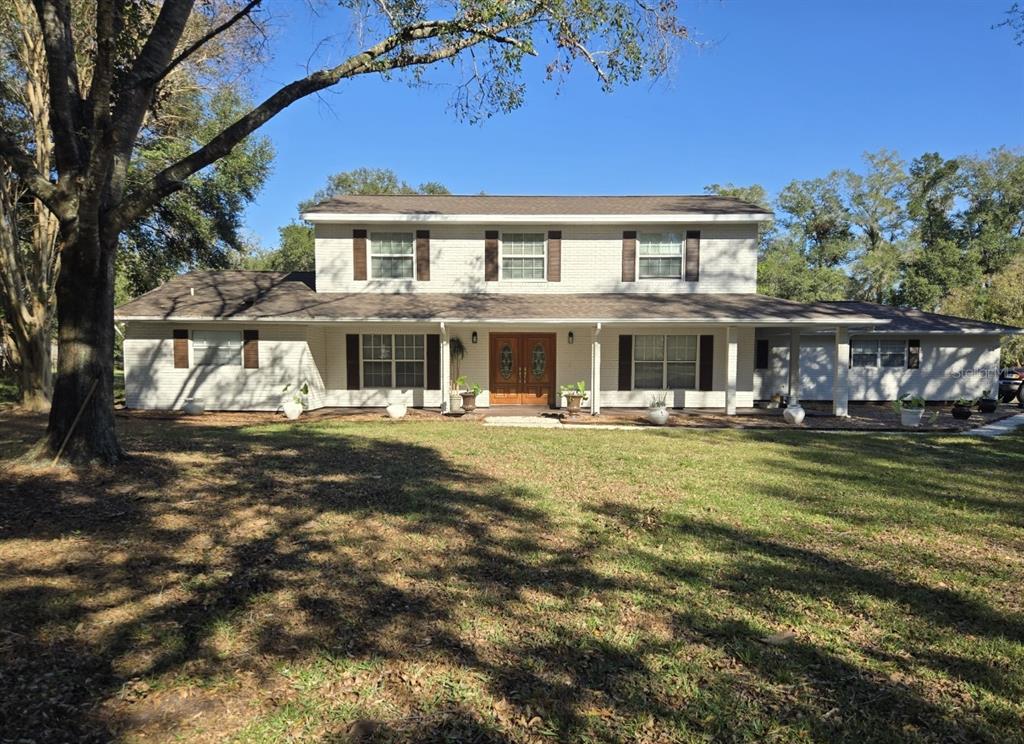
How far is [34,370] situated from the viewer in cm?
1438

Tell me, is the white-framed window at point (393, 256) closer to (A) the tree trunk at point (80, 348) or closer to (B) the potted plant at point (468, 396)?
(B) the potted plant at point (468, 396)

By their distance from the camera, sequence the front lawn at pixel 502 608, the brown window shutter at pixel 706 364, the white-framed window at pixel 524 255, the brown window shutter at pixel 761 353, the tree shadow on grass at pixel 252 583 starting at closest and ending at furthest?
the front lawn at pixel 502 608 → the tree shadow on grass at pixel 252 583 → the brown window shutter at pixel 706 364 → the white-framed window at pixel 524 255 → the brown window shutter at pixel 761 353

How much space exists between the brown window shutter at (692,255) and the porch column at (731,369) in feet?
6.89

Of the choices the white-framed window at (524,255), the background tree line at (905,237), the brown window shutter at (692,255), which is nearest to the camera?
the brown window shutter at (692,255)

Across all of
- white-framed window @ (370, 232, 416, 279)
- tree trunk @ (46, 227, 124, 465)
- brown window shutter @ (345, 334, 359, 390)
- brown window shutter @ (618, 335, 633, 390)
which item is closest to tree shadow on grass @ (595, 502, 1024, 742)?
tree trunk @ (46, 227, 124, 465)

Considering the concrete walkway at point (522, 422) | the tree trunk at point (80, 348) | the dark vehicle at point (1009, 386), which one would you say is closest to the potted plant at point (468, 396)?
the concrete walkway at point (522, 422)

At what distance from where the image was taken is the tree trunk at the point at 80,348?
22.4 ft

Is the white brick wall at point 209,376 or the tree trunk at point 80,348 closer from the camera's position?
the tree trunk at point 80,348

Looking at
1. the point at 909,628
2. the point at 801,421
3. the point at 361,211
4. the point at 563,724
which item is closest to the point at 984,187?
the point at 801,421

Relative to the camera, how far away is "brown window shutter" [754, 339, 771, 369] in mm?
18328

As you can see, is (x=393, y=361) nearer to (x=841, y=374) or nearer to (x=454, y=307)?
(x=454, y=307)

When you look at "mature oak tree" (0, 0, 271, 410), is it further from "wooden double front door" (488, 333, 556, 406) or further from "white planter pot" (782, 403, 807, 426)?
"white planter pot" (782, 403, 807, 426)

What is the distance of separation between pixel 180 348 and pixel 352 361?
4.58 metres

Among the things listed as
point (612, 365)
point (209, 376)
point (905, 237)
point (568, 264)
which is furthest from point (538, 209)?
point (905, 237)
